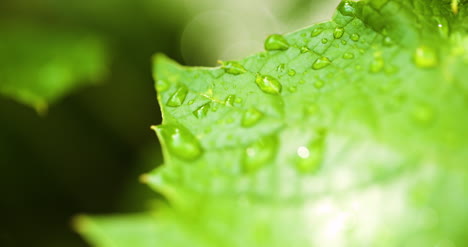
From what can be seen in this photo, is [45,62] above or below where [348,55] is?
above

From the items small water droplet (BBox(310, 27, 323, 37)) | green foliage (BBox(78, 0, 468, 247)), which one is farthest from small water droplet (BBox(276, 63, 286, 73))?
small water droplet (BBox(310, 27, 323, 37))

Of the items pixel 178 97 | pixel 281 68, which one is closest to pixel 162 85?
pixel 178 97

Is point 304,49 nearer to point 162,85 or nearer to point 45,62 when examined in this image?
point 162,85

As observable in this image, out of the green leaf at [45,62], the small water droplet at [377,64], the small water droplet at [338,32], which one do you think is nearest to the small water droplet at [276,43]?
the small water droplet at [338,32]

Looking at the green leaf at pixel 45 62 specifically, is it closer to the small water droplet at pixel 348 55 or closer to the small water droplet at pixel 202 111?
the small water droplet at pixel 202 111

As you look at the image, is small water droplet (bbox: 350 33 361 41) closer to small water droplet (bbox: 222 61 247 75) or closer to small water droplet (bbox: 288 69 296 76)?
small water droplet (bbox: 288 69 296 76)

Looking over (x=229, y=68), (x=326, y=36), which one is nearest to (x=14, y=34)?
(x=229, y=68)

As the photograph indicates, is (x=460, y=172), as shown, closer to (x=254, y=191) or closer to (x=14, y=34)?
(x=254, y=191)
